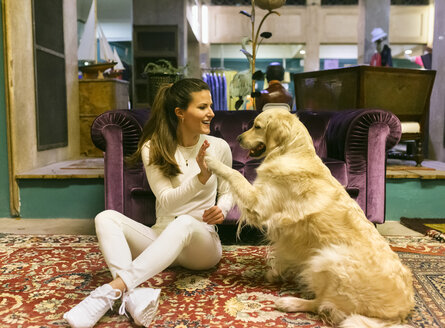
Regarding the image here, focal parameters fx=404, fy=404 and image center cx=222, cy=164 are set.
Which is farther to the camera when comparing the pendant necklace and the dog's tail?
the pendant necklace

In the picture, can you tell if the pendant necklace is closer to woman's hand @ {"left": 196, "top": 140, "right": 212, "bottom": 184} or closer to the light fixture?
woman's hand @ {"left": 196, "top": 140, "right": 212, "bottom": 184}

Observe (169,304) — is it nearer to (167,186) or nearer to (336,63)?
(167,186)

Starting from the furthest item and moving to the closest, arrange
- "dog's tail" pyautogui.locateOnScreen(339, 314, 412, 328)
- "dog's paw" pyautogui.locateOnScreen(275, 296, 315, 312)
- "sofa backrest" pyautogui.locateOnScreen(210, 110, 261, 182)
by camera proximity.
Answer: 1. "sofa backrest" pyautogui.locateOnScreen(210, 110, 261, 182)
2. "dog's paw" pyautogui.locateOnScreen(275, 296, 315, 312)
3. "dog's tail" pyautogui.locateOnScreen(339, 314, 412, 328)

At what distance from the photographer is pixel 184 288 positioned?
6.26 feet

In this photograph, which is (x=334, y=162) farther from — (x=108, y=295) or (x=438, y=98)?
(x=438, y=98)

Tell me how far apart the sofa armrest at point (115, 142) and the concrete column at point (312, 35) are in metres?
8.76

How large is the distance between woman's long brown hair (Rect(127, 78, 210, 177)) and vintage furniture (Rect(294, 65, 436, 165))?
105 inches

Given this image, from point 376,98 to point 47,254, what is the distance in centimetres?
342

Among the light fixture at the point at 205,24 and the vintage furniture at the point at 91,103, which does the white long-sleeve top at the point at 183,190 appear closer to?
the vintage furniture at the point at 91,103

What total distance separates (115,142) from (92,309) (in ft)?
4.43

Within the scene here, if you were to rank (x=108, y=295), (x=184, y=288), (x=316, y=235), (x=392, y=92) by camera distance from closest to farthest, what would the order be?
(x=108, y=295) < (x=316, y=235) < (x=184, y=288) < (x=392, y=92)

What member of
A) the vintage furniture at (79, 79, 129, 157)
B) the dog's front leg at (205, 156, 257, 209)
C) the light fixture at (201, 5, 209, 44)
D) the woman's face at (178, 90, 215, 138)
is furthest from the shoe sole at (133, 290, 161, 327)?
the light fixture at (201, 5, 209, 44)

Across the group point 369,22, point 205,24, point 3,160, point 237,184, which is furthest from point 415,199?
point 205,24

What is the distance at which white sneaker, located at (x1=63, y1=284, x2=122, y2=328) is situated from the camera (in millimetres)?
1467
